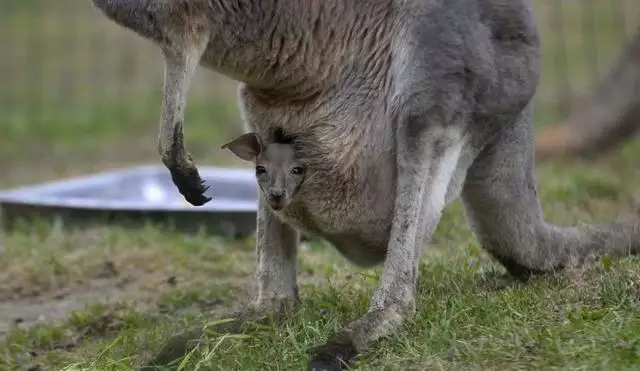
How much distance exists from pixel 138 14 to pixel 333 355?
1.22m

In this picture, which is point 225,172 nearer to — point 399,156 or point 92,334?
point 92,334

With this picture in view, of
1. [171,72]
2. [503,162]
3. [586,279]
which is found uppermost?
[171,72]

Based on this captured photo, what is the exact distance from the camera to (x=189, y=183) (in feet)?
12.7

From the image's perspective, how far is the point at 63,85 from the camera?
1154 cm

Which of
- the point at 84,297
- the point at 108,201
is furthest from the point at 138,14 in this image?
the point at 108,201

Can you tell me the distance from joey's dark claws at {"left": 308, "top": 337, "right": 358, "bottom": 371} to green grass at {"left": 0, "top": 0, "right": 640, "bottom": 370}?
0.05 metres

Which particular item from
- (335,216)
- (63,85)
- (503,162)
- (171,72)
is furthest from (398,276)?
(63,85)

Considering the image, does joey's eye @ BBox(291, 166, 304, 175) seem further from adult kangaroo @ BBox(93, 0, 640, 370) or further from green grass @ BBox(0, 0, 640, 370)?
green grass @ BBox(0, 0, 640, 370)

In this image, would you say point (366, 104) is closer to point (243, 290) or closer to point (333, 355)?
point (333, 355)

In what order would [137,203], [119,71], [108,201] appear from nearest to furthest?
[137,203] → [108,201] → [119,71]

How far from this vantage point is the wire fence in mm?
10383

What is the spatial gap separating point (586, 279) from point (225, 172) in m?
3.16

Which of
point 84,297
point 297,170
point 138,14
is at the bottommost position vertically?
point 84,297

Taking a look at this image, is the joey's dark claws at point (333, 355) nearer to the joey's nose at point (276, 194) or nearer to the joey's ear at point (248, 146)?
the joey's nose at point (276, 194)
